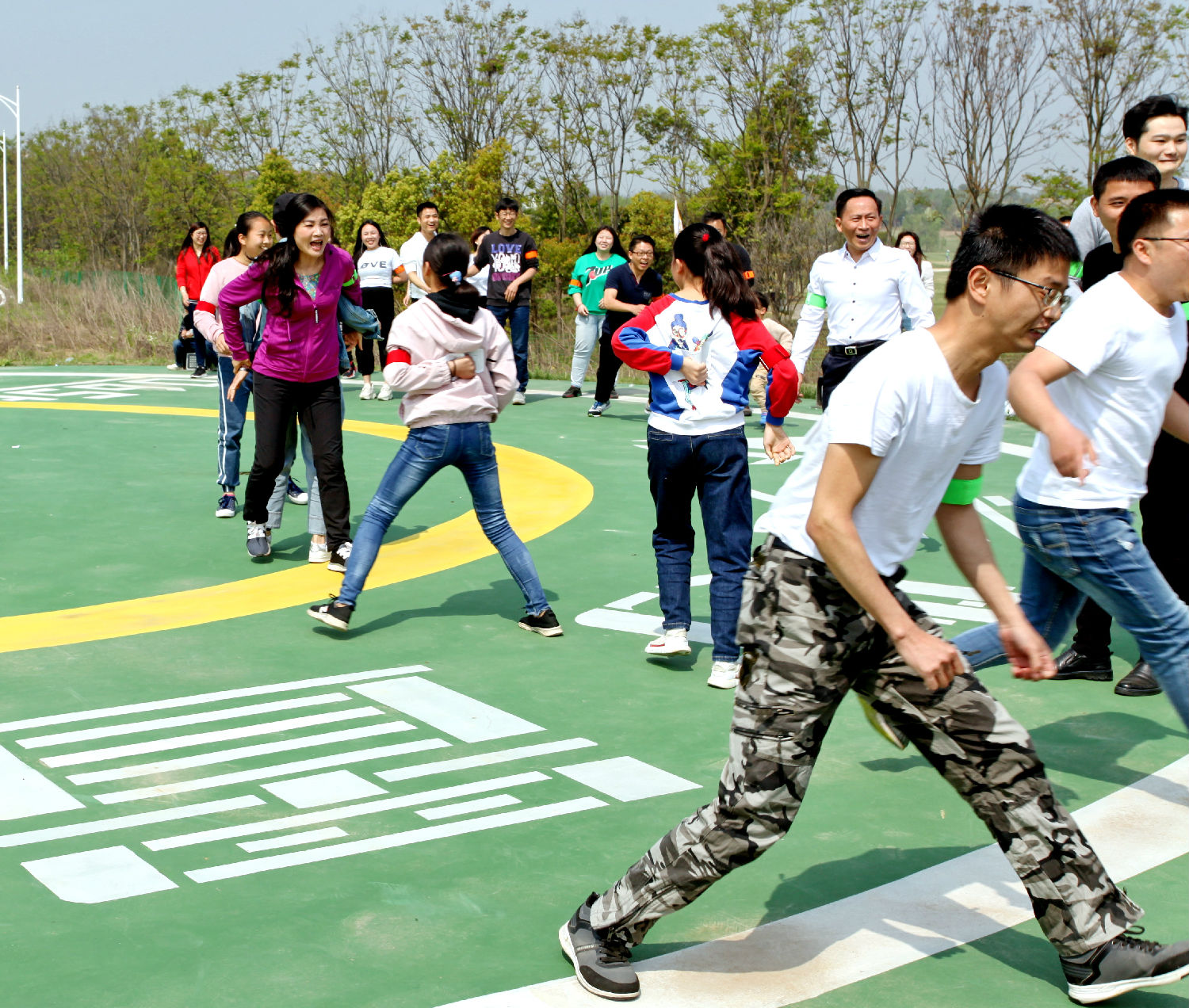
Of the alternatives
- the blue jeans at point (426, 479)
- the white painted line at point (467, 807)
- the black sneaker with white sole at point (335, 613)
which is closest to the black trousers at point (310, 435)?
the blue jeans at point (426, 479)

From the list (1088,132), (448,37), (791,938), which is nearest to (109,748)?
(791,938)

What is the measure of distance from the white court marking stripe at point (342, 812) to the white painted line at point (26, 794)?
0.43m

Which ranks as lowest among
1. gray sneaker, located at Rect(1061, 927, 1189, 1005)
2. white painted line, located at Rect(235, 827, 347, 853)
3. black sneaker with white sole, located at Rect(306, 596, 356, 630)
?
white painted line, located at Rect(235, 827, 347, 853)

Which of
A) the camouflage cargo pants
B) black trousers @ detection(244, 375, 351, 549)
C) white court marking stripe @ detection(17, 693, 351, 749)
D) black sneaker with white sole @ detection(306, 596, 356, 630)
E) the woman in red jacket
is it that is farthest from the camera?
the woman in red jacket

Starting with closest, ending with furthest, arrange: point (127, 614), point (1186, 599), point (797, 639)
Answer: point (797, 639), point (1186, 599), point (127, 614)

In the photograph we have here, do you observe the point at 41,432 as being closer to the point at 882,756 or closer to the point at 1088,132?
the point at 882,756

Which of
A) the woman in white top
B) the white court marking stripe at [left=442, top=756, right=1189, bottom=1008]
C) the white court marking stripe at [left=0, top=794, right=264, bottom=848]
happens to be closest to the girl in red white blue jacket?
the white court marking stripe at [left=442, top=756, right=1189, bottom=1008]

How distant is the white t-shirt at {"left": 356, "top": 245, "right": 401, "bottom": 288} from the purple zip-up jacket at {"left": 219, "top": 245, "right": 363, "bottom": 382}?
800cm

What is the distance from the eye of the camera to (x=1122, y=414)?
402 cm

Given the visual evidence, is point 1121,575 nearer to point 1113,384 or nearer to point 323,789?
point 1113,384

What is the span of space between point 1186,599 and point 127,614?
4.57 m

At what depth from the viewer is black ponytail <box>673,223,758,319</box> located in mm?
5418

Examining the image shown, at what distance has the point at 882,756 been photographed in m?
4.74

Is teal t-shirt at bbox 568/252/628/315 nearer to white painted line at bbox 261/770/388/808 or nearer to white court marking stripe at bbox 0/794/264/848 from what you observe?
white painted line at bbox 261/770/388/808
